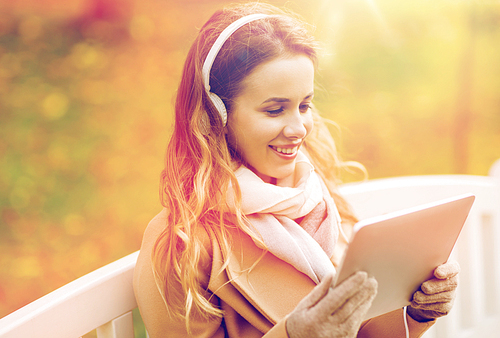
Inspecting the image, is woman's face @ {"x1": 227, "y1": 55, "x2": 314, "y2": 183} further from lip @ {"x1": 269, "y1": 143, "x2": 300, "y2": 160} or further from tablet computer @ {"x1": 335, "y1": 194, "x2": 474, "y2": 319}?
tablet computer @ {"x1": 335, "y1": 194, "x2": 474, "y2": 319}

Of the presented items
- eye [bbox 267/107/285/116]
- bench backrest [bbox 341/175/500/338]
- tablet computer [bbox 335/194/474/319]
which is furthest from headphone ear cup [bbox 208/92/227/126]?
bench backrest [bbox 341/175/500/338]

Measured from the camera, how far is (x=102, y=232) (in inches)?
61.4

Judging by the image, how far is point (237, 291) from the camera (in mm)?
811

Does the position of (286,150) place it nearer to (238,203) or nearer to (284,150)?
(284,150)

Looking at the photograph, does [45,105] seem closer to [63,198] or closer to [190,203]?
[63,198]

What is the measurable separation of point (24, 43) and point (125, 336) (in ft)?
3.69

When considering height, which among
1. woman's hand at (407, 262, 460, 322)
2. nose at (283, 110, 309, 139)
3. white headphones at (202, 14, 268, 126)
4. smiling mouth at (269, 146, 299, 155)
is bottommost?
woman's hand at (407, 262, 460, 322)

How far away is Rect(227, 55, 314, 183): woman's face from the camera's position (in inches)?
30.3

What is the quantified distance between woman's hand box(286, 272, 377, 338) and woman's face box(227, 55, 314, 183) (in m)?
0.34

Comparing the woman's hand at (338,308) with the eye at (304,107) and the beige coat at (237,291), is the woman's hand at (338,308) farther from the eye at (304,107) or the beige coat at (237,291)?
the eye at (304,107)

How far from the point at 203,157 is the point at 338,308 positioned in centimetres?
44

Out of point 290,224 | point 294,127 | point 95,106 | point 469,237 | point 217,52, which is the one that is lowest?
point 469,237

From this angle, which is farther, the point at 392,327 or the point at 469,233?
the point at 469,233

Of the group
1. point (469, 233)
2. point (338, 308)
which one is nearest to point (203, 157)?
point (338, 308)
